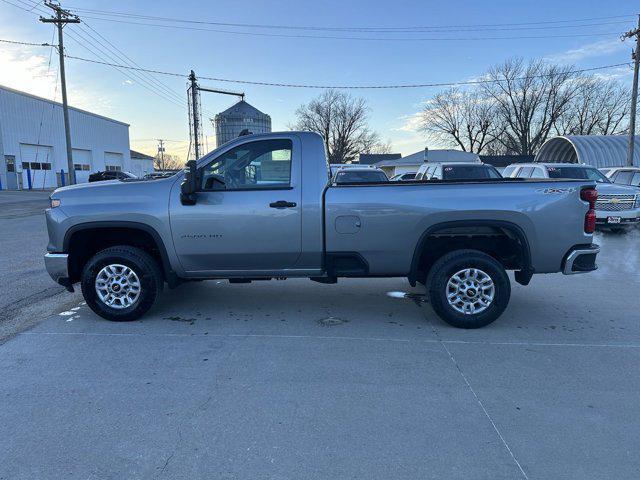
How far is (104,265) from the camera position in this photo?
500 centimetres

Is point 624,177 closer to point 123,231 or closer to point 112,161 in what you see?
point 123,231

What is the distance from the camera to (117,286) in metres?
5.03

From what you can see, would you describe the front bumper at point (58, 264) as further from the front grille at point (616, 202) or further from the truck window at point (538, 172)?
the front grille at point (616, 202)

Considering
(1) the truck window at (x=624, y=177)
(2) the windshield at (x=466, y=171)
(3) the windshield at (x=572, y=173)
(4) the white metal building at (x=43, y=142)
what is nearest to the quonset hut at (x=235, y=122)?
(4) the white metal building at (x=43, y=142)

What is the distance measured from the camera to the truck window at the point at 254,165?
493 cm

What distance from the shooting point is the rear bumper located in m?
4.74

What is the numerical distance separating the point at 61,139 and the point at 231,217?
159 ft

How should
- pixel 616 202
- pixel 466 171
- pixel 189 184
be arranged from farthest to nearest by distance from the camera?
pixel 466 171, pixel 616 202, pixel 189 184

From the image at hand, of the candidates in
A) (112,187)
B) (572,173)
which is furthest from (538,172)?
(112,187)

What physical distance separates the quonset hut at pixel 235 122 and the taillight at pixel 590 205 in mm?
34007

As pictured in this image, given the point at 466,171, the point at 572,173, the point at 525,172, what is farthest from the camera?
the point at 525,172

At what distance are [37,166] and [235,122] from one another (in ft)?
66.7

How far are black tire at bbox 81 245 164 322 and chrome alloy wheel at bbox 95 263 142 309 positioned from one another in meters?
0.04

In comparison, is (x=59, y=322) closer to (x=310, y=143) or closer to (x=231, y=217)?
(x=231, y=217)
